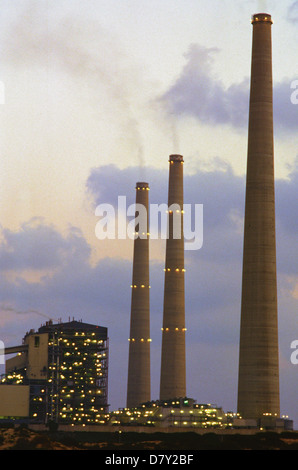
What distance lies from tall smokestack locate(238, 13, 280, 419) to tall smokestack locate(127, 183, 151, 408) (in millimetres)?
51838

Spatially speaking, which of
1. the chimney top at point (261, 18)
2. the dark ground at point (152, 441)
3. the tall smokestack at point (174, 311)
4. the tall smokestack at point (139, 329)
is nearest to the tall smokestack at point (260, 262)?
the chimney top at point (261, 18)

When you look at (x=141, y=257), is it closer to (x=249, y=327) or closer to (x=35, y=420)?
(x=35, y=420)

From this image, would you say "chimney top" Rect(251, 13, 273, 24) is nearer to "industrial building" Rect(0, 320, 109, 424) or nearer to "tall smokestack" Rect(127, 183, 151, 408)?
"industrial building" Rect(0, 320, 109, 424)

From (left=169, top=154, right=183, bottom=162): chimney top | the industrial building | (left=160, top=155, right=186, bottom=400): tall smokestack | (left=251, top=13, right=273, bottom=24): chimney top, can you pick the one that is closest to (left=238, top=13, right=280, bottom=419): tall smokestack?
(left=251, top=13, right=273, bottom=24): chimney top

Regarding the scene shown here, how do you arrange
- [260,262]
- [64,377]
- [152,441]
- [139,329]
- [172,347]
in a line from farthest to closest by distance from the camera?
[139,329] → [172,347] → [64,377] → [260,262] → [152,441]

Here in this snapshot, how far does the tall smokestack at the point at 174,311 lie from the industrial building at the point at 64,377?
1681 cm

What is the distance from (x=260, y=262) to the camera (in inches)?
4496

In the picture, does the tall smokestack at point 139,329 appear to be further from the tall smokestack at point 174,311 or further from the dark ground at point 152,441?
the dark ground at point 152,441

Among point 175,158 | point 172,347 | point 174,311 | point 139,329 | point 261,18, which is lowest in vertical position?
point 172,347

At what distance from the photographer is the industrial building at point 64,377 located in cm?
13750

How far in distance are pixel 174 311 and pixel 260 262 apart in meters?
45.4

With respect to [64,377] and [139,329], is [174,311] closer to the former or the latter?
[139,329]

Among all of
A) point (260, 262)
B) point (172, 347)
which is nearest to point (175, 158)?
point (172, 347)

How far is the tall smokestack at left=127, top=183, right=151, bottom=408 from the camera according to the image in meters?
166
